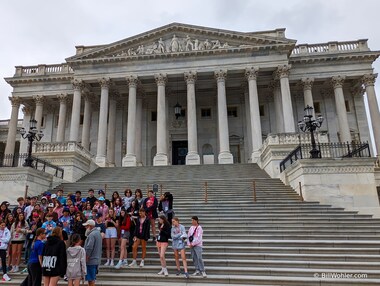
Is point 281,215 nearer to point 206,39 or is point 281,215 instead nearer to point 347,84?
point 206,39

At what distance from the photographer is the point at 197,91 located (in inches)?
1464

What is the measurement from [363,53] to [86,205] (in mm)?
33526

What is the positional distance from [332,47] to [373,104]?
25.7 feet

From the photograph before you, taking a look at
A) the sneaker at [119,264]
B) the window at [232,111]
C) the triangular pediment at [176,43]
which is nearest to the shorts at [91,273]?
the sneaker at [119,264]

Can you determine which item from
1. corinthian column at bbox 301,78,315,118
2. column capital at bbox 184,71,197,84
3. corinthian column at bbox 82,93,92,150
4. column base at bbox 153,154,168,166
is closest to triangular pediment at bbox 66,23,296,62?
column capital at bbox 184,71,197,84

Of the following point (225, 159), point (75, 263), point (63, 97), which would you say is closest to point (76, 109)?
point (63, 97)

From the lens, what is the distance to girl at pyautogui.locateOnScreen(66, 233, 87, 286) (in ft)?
20.4

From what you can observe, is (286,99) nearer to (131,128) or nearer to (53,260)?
(131,128)

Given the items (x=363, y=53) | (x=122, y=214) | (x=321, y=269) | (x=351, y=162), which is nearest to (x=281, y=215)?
(x=321, y=269)

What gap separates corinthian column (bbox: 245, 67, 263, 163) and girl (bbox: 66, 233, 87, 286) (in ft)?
74.2

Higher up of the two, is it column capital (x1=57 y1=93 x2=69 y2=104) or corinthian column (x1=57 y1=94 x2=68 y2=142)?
column capital (x1=57 y1=93 x2=69 y2=104)

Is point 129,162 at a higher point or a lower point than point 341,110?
lower

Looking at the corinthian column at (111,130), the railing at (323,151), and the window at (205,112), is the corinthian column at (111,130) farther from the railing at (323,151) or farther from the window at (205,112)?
the railing at (323,151)

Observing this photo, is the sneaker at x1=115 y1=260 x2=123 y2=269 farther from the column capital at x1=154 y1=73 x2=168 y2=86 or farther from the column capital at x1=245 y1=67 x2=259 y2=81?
the column capital at x1=245 y1=67 x2=259 y2=81
